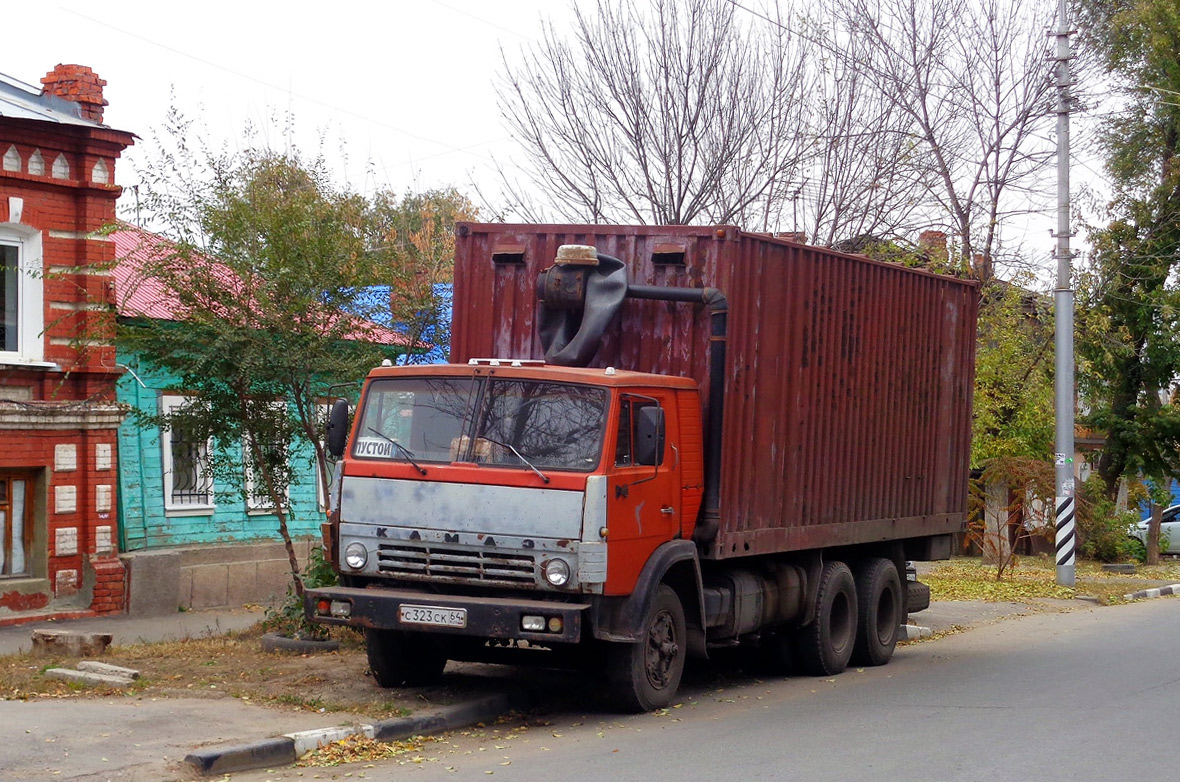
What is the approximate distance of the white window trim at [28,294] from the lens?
52.2ft

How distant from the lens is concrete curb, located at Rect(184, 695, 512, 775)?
752cm

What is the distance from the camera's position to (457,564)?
9.26 meters

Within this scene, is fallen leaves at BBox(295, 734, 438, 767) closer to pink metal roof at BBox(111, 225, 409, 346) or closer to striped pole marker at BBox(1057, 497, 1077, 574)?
pink metal roof at BBox(111, 225, 409, 346)

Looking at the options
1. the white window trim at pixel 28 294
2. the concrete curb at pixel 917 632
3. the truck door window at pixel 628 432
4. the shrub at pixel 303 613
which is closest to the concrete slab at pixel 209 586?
the white window trim at pixel 28 294

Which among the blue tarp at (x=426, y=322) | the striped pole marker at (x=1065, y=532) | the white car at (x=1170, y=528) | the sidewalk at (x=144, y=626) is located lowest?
the white car at (x=1170, y=528)

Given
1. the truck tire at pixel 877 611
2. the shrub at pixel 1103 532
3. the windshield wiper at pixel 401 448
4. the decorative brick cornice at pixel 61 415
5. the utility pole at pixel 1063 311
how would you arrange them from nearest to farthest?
the windshield wiper at pixel 401 448, the truck tire at pixel 877 611, the decorative brick cornice at pixel 61 415, the utility pole at pixel 1063 311, the shrub at pixel 1103 532

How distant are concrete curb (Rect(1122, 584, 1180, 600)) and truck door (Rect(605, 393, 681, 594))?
14805mm

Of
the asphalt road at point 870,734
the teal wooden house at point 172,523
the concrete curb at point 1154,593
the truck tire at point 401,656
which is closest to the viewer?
the asphalt road at point 870,734

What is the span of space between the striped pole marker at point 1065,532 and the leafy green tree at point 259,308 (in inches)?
524

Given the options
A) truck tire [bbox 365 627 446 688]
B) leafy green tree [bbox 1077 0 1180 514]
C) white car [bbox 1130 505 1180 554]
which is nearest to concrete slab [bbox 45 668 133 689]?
truck tire [bbox 365 627 446 688]

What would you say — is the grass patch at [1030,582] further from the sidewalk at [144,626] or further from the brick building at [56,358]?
the brick building at [56,358]

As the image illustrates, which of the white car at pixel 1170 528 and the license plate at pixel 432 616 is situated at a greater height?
the license plate at pixel 432 616

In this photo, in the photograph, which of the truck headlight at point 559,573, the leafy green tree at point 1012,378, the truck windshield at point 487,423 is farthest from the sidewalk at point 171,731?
the leafy green tree at point 1012,378

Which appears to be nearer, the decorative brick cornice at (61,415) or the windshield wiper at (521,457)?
the windshield wiper at (521,457)
